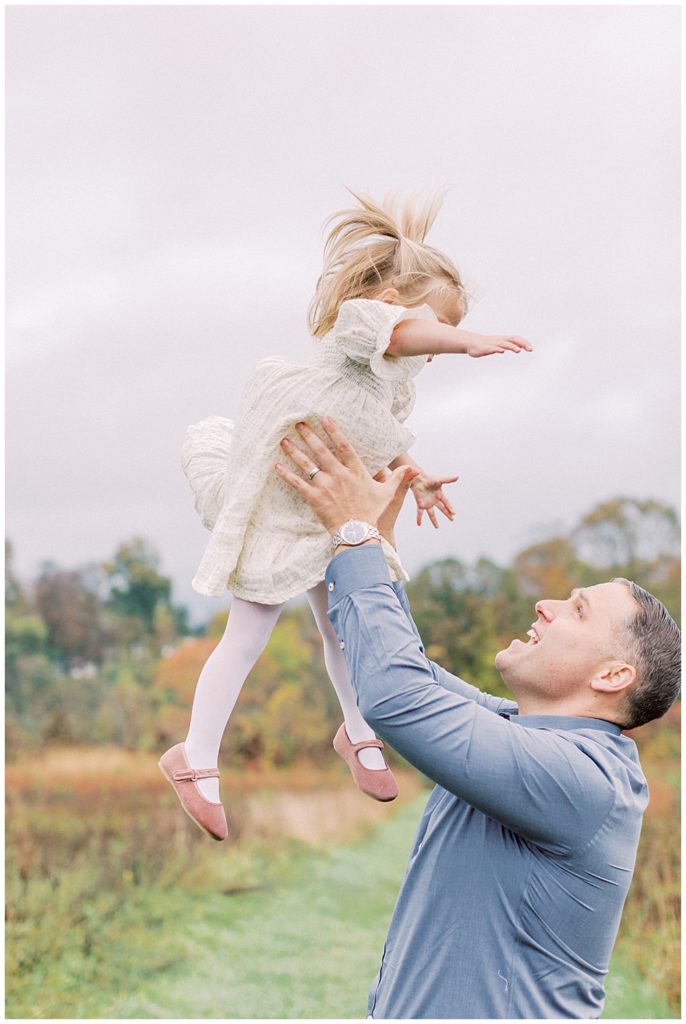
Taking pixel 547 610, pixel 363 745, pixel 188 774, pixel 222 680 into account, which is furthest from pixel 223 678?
pixel 547 610

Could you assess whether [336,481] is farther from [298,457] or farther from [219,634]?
[219,634]

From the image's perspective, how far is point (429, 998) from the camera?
1.56m

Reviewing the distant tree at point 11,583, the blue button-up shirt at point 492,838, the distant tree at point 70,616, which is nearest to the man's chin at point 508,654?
the blue button-up shirt at point 492,838

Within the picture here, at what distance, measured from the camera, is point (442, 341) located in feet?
4.83

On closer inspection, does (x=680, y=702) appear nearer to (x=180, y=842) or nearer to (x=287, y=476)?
(x=180, y=842)

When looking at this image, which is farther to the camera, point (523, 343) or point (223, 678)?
point (223, 678)

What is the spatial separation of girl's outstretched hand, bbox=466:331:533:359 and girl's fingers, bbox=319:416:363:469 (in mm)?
284

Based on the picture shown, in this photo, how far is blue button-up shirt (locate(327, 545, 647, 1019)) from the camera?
149cm

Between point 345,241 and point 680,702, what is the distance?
5345 millimetres

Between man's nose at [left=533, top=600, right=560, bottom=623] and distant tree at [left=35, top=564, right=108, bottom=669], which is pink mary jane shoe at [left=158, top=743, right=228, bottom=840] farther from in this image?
distant tree at [left=35, top=564, right=108, bottom=669]

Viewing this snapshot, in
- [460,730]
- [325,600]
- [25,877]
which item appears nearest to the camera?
[460,730]

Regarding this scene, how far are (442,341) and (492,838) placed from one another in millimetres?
714

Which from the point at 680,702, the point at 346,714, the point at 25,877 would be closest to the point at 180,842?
the point at 25,877

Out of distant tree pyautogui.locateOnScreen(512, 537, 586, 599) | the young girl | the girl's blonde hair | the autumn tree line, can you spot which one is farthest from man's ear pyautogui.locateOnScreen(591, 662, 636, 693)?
distant tree pyautogui.locateOnScreen(512, 537, 586, 599)
